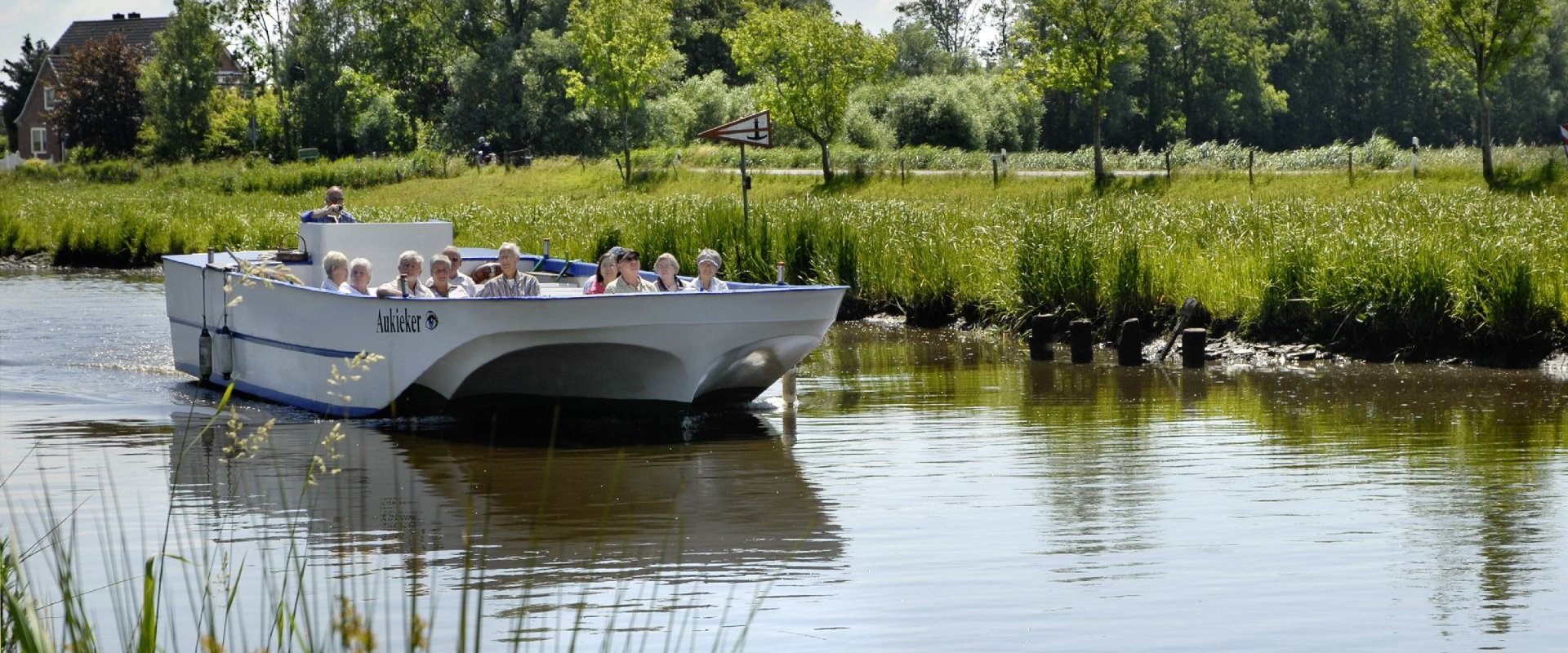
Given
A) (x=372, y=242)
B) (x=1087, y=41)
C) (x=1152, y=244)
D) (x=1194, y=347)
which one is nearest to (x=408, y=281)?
(x=372, y=242)

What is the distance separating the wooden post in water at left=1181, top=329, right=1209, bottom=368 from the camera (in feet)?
54.7

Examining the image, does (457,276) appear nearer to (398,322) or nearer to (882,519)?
(398,322)

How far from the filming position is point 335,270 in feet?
45.7

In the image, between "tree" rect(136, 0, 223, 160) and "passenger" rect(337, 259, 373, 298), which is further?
"tree" rect(136, 0, 223, 160)

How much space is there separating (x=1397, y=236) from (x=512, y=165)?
147 ft

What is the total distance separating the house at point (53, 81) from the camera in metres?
99.3

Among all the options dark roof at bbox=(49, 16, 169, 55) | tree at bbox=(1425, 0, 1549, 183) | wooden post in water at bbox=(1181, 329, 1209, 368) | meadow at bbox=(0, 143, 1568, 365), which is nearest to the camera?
meadow at bbox=(0, 143, 1568, 365)

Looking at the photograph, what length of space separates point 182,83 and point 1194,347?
68.9m

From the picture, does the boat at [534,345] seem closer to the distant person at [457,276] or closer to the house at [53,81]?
the distant person at [457,276]

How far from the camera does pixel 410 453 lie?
1227 cm

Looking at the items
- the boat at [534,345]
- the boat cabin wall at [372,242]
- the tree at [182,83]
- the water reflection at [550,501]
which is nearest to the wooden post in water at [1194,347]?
the boat at [534,345]

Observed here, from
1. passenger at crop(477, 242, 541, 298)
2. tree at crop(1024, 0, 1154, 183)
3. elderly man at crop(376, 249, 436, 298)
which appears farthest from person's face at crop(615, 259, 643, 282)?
tree at crop(1024, 0, 1154, 183)

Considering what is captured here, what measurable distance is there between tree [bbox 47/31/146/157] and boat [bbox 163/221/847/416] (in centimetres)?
7477

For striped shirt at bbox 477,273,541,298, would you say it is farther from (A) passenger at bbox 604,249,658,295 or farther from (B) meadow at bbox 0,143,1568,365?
(B) meadow at bbox 0,143,1568,365
